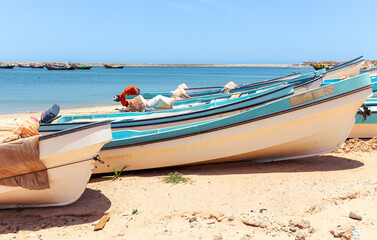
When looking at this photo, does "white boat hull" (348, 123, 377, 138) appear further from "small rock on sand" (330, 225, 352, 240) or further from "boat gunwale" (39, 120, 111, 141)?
"boat gunwale" (39, 120, 111, 141)

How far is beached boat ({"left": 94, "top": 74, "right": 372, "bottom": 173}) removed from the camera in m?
Result: 4.96

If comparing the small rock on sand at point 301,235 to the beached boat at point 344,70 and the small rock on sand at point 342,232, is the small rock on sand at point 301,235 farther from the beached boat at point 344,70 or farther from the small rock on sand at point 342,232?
the beached boat at point 344,70

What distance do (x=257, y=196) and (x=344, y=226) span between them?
1.17 m

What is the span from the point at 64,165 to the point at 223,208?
2.08 m

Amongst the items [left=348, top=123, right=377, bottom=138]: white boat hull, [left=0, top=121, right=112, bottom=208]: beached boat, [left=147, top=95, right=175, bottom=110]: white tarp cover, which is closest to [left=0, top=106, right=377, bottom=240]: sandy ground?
[left=0, top=121, right=112, bottom=208]: beached boat

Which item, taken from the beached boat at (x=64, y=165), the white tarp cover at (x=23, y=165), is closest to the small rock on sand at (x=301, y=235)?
the beached boat at (x=64, y=165)

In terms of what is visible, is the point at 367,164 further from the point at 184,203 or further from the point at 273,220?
the point at 184,203

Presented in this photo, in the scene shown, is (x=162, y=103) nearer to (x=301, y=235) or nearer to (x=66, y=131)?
(x=66, y=131)

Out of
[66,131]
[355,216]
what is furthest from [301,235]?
[66,131]

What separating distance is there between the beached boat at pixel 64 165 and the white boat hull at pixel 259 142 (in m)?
1.20

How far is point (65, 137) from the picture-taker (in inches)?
149

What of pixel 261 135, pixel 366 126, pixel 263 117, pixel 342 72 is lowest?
pixel 366 126

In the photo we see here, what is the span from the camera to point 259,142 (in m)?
5.30

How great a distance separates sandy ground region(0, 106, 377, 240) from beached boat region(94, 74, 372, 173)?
11.2 inches
